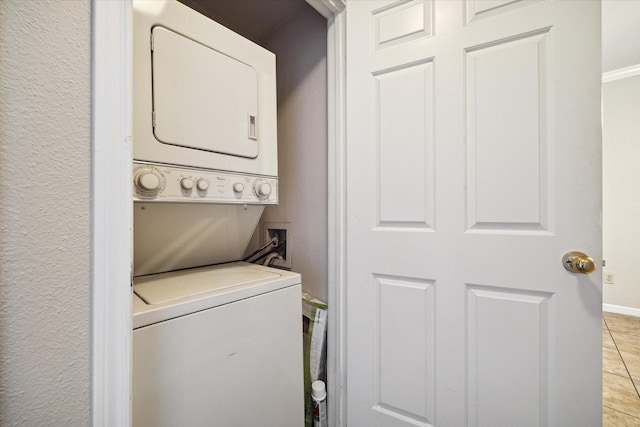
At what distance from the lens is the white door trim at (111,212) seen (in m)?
0.44

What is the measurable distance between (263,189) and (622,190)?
4.01m

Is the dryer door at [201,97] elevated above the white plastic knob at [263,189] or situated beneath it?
elevated above

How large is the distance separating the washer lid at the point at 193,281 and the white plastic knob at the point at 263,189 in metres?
0.35

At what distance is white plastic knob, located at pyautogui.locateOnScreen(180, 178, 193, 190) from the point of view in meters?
0.93

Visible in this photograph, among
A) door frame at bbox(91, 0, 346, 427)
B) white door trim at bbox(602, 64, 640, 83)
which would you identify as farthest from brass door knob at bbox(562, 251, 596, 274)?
white door trim at bbox(602, 64, 640, 83)

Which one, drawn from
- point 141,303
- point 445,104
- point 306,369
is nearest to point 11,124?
point 141,303

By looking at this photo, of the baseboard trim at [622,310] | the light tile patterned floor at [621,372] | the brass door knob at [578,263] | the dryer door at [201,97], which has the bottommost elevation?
the light tile patterned floor at [621,372]

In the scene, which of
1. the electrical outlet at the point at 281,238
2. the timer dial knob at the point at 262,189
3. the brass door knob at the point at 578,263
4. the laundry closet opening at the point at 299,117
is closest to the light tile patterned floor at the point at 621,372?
the brass door knob at the point at 578,263

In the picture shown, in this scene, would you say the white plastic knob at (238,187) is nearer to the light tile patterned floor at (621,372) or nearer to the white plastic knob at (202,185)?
the white plastic knob at (202,185)

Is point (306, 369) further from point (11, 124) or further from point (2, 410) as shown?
point (11, 124)

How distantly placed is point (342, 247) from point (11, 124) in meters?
1.12

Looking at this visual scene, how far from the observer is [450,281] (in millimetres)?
1047

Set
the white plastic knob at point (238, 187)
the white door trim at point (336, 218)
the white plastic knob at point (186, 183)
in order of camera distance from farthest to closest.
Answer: the white door trim at point (336, 218) → the white plastic knob at point (238, 187) → the white plastic knob at point (186, 183)

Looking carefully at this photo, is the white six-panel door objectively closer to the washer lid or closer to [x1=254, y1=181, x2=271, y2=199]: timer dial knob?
[x1=254, y1=181, x2=271, y2=199]: timer dial knob
